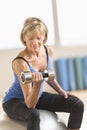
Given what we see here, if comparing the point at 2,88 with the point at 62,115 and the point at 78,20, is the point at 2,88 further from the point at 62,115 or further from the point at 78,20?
the point at 62,115

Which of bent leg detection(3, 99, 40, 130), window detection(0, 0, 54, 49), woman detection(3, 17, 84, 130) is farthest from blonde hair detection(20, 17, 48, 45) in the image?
window detection(0, 0, 54, 49)

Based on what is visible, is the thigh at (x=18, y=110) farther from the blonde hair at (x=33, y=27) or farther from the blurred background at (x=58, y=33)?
the blurred background at (x=58, y=33)

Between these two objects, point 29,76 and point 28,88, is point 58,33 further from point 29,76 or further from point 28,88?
point 29,76

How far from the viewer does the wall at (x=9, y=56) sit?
3.44 meters

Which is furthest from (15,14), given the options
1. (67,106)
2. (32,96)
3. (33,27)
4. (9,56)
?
(32,96)

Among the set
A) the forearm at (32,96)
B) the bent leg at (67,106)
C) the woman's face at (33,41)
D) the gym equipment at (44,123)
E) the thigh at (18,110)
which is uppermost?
the woman's face at (33,41)

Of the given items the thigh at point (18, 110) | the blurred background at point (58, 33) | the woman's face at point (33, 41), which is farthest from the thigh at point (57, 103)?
the blurred background at point (58, 33)

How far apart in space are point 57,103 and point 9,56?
175 cm

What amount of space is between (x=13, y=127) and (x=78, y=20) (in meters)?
2.04

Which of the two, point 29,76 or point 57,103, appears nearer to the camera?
point 29,76

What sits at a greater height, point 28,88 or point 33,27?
point 33,27

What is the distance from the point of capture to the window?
11.1 ft

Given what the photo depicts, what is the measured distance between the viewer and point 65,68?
345 cm

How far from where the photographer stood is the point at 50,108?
1.82 m
